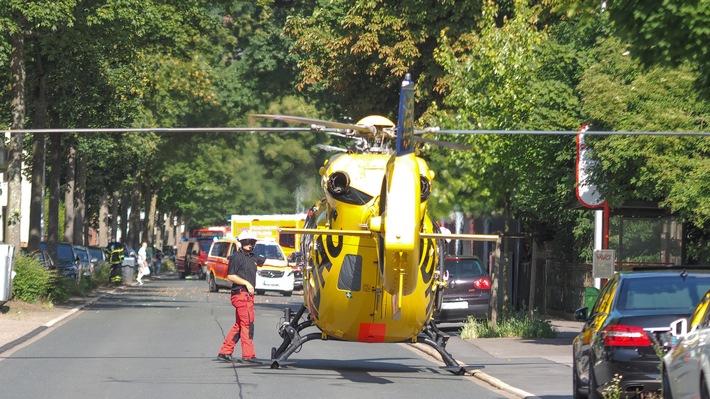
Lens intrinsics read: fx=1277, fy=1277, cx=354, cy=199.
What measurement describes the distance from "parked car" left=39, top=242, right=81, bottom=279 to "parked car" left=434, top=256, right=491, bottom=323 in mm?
16876

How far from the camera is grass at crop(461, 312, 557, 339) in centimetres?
2519

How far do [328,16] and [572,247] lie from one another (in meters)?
10.5

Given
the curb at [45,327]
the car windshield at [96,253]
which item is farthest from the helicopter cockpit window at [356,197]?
the car windshield at [96,253]

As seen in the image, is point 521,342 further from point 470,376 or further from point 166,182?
point 166,182

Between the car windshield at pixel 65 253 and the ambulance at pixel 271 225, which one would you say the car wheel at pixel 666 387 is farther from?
the ambulance at pixel 271 225

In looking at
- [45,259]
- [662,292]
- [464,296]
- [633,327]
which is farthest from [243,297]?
[45,259]

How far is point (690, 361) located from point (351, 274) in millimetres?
7721

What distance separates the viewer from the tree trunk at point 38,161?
34.5 meters

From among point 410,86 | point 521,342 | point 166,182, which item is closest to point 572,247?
point 521,342

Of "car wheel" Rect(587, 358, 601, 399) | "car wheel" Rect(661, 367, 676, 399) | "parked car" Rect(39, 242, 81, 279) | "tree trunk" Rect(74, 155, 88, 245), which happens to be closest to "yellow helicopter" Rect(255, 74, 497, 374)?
"car wheel" Rect(587, 358, 601, 399)

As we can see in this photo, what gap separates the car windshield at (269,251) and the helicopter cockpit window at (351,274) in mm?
29295

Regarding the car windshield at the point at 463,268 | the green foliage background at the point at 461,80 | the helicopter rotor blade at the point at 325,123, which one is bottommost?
the car windshield at the point at 463,268

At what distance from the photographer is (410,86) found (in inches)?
527

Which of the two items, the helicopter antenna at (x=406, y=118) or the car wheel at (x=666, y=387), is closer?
the car wheel at (x=666, y=387)
